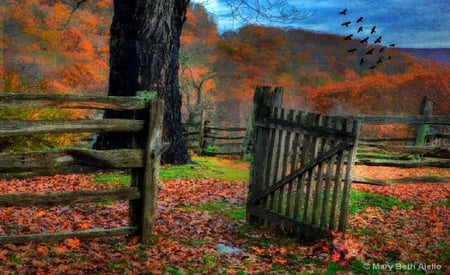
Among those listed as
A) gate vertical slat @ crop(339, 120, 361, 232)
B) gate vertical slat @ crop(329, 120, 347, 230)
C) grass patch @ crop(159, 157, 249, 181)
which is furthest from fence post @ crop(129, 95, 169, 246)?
Answer: grass patch @ crop(159, 157, 249, 181)

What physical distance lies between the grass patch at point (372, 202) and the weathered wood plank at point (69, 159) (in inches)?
179

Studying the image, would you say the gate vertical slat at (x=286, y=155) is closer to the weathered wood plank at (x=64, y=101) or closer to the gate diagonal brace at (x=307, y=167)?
the gate diagonal brace at (x=307, y=167)

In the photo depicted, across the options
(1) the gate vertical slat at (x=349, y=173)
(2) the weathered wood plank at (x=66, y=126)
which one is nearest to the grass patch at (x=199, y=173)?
(2) the weathered wood plank at (x=66, y=126)

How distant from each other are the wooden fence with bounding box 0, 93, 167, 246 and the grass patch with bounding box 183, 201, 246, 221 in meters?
2.21

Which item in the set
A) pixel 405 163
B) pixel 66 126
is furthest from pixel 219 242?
pixel 405 163

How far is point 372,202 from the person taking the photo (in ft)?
30.5

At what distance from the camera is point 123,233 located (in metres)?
6.12

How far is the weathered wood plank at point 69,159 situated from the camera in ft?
17.3

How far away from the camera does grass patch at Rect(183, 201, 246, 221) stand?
8.22 metres

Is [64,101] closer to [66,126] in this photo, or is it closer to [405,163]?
[66,126]

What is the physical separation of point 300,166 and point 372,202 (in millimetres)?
3259

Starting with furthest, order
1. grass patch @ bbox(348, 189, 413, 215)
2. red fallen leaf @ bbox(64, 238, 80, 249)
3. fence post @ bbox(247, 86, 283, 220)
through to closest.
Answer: grass patch @ bbox(348, 189, 413, 215) → fence post @ bbox(247, 86, 283, 220) → red fallen leaf @ bbox(64, 238, 80, 249)

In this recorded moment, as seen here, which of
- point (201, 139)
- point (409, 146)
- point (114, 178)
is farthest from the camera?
point (201, 139)

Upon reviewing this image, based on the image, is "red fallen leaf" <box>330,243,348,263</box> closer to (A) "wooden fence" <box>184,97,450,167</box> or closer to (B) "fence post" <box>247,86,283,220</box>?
(B) "fence post" <box>247,86,283,220</box>
